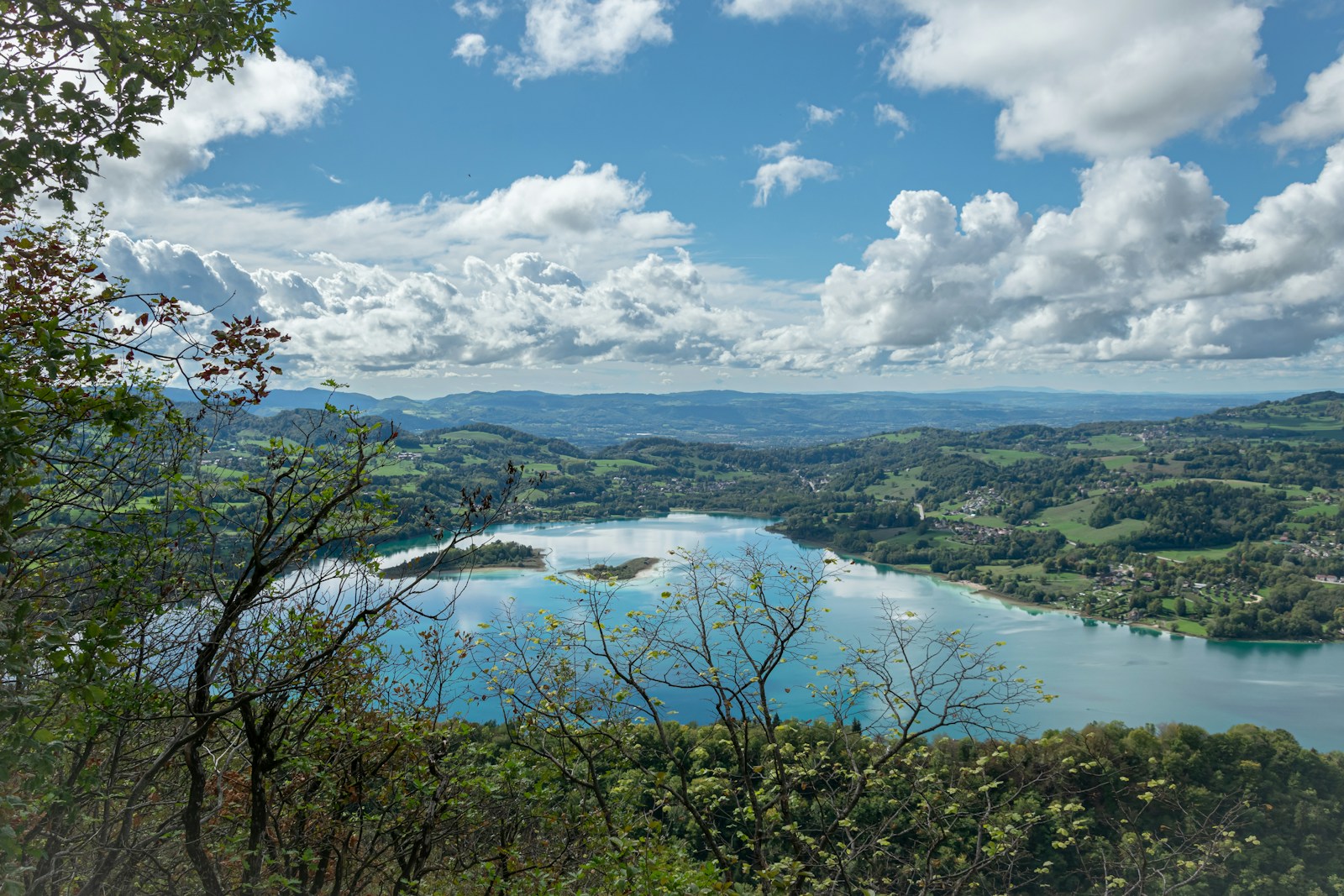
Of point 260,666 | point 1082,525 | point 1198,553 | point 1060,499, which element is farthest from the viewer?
point 1060,499

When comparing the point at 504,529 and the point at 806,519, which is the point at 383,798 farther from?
the point at 806,519

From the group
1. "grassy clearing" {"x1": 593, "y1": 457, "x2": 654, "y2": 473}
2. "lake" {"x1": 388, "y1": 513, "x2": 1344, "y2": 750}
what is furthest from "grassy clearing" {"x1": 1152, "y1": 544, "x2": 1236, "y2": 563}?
"grassy clearing" {"x1": 593, "y1": 457, "x2": 654, "y2": 473}

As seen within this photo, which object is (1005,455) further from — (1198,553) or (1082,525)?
(1198,553)

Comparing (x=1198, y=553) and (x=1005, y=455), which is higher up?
(x=1005, y=455)

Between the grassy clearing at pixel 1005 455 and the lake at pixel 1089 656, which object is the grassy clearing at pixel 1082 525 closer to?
the lake at pixel 1089 656

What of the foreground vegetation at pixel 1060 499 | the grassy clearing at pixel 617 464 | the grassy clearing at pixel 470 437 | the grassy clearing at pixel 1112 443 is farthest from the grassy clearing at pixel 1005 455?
the grassy clearing at pixel 470 437

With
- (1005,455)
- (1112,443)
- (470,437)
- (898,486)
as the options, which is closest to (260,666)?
(898,486)

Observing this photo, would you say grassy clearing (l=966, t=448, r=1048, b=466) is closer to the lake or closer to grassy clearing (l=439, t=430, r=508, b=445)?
the lake

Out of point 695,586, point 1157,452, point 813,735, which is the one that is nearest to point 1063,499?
point 1157,452
